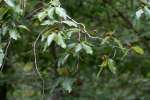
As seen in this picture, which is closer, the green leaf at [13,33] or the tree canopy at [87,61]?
the green leaf at [13,33]

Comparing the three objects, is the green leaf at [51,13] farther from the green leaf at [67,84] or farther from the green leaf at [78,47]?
the green leaf at [67,84]

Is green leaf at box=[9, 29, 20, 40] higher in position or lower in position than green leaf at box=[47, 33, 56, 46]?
higher

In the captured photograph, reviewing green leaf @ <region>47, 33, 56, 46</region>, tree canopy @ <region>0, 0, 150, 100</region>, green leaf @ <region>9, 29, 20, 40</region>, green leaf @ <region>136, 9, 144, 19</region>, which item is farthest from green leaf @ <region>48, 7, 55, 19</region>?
tree canopy @ <region>0, 0, 150, 100</region>

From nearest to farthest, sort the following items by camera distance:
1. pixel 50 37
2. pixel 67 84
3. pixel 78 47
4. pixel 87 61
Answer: pixel 50 37 < pixel 78 47 < pixel 67 84 < pixel 87 61

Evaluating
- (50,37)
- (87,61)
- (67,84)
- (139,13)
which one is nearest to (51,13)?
(50,37)

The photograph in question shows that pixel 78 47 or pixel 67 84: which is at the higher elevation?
pixel 78 47

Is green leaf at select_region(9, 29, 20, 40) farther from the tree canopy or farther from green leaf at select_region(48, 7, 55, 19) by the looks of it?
the tree canopy

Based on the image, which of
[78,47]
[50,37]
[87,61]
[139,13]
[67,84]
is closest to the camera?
[50,37]

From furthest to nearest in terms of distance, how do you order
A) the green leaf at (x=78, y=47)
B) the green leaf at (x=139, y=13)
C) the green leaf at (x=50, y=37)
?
the green leaf at (x=139, y=13)
the green leaf at (x=78, y=47)
the green leaf at (x=50, y=37)

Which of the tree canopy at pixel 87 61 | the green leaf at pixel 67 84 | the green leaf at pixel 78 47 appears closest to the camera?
the green leaf at pixel 78 47

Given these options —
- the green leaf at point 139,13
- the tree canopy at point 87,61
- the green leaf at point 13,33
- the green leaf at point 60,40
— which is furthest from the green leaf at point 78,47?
the tree canopy at point 87,61

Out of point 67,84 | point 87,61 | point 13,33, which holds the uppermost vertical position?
point 13,33

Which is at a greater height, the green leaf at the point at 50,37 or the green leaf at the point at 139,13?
the green leaf at the point at 139,13

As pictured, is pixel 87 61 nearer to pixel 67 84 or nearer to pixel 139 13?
pixel 67 84
